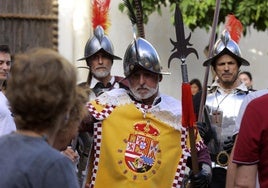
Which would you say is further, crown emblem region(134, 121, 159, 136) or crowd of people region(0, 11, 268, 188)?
crown emblem region(134, 121, 159, 136)

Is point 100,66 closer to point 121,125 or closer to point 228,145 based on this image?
point 228,145

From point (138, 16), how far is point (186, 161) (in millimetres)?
1151

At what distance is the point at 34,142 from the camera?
2818 mm

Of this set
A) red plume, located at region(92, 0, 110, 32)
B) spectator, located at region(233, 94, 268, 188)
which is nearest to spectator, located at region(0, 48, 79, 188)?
spectator, located at region(233, 94, 268, 188)

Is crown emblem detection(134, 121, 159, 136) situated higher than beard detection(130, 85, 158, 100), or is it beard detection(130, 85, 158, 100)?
beard detection(130, 85, 158, 100)

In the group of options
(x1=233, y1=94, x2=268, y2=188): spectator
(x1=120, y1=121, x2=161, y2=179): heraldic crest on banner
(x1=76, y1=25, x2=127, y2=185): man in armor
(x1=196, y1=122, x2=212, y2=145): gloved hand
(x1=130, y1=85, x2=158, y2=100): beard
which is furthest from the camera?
(x1=76, y1=25, x2=127, y2=185): man in armor

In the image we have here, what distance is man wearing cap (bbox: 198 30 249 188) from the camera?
6504 mm

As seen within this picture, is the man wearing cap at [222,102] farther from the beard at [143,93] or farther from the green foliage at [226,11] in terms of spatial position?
the green foliage at [226,11]

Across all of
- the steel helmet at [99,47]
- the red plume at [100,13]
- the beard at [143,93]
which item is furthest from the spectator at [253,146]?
the red plume at [100,13]

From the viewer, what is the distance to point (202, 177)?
17.6ft

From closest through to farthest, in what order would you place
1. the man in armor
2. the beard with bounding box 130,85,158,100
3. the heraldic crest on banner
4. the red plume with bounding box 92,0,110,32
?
the heraldic crest on banner
the beard with bounding box 130,85,158,100
the man in armor
the red plume with bounding box 92,0,110,32

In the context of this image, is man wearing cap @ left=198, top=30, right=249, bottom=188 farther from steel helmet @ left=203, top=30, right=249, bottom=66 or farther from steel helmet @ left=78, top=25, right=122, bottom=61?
steel helmet @ left=78, top=25, right=122, bottom=61

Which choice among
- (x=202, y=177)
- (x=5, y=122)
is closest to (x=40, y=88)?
(x=202, y=177)

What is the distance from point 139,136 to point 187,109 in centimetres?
34
